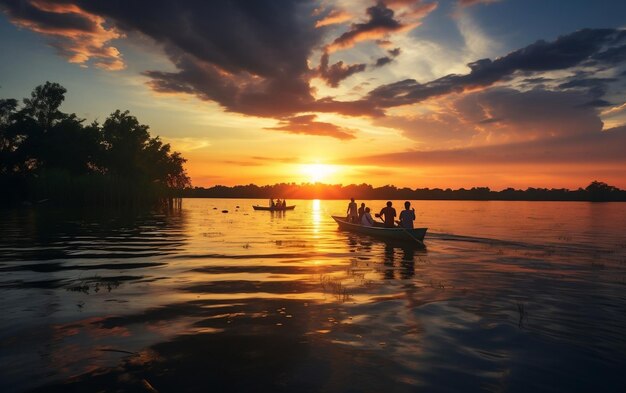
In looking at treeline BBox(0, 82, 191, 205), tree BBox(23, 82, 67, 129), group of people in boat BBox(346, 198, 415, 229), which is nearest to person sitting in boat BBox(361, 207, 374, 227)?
group of people in boat BBox(346, 198, 415, 229)

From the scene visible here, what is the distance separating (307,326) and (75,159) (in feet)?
295

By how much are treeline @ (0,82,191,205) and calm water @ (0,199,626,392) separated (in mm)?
55402

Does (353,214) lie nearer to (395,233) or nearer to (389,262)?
(395,233)

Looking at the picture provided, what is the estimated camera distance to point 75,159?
276ft

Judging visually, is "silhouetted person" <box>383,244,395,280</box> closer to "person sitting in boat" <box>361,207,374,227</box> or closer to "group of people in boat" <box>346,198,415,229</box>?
"group of people in boat" <box>346,198,415,229</box>

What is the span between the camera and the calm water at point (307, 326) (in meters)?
6.30

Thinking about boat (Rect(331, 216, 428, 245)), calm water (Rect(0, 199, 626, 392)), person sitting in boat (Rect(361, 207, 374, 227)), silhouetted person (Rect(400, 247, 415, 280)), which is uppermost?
person sitting in boat (Rect(361, 207, 374, 227))

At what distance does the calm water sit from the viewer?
248 inches

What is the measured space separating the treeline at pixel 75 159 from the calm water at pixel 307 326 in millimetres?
55402

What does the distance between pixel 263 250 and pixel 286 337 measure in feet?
48.7

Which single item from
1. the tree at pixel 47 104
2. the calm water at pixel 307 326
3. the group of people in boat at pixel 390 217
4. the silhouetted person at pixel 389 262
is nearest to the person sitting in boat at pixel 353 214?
the group of people in boat at pixel 390 217

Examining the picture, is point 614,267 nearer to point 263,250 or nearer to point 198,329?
point 263,250

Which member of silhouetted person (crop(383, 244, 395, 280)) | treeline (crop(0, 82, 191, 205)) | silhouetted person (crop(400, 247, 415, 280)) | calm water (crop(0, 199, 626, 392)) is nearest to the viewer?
calm water (crop(0, 199, 626, 392))

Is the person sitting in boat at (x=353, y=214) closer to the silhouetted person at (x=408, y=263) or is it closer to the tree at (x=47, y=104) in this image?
the silhouetted person at (x=408, y=263)
